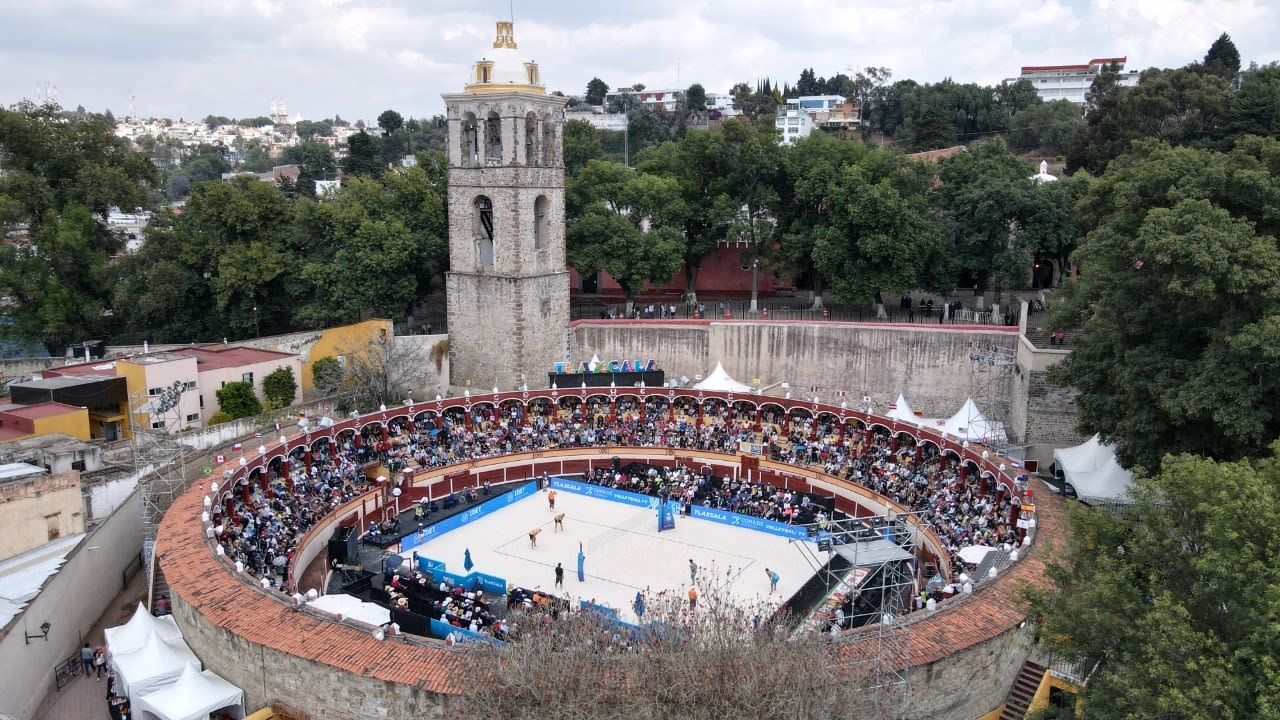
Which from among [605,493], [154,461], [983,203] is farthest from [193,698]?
[983,203]

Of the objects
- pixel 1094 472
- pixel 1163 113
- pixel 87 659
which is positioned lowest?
pixel 87 659

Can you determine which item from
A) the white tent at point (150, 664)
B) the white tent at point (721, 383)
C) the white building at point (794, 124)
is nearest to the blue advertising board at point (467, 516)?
the white tent at point (721, 383)

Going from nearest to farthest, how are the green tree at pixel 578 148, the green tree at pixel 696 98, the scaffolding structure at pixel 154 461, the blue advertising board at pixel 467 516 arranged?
the scaffolding structure at pixel 154 461
the blue advertising board at pixel 467 516
the green tree at pixel 578 148
the green tree at pixel 696 98

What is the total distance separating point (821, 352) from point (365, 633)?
77.5 ft

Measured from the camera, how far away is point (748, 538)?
90.1ft

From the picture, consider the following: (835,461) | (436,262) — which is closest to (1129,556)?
(835,461)

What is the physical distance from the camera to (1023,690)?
17141mm

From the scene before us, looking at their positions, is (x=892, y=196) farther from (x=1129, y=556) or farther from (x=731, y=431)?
→ (x=1129, y=556)

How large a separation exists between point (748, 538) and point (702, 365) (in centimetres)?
1083

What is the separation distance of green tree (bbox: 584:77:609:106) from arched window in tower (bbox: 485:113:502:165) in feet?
360

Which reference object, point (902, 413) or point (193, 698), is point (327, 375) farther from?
point (902, 413)

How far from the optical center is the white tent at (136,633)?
1747cm

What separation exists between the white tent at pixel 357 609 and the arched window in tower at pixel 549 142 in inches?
811

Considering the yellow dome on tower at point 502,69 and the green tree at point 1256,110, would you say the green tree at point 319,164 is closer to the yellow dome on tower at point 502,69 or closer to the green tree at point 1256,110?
the yellow dome on tower at point 502,69
